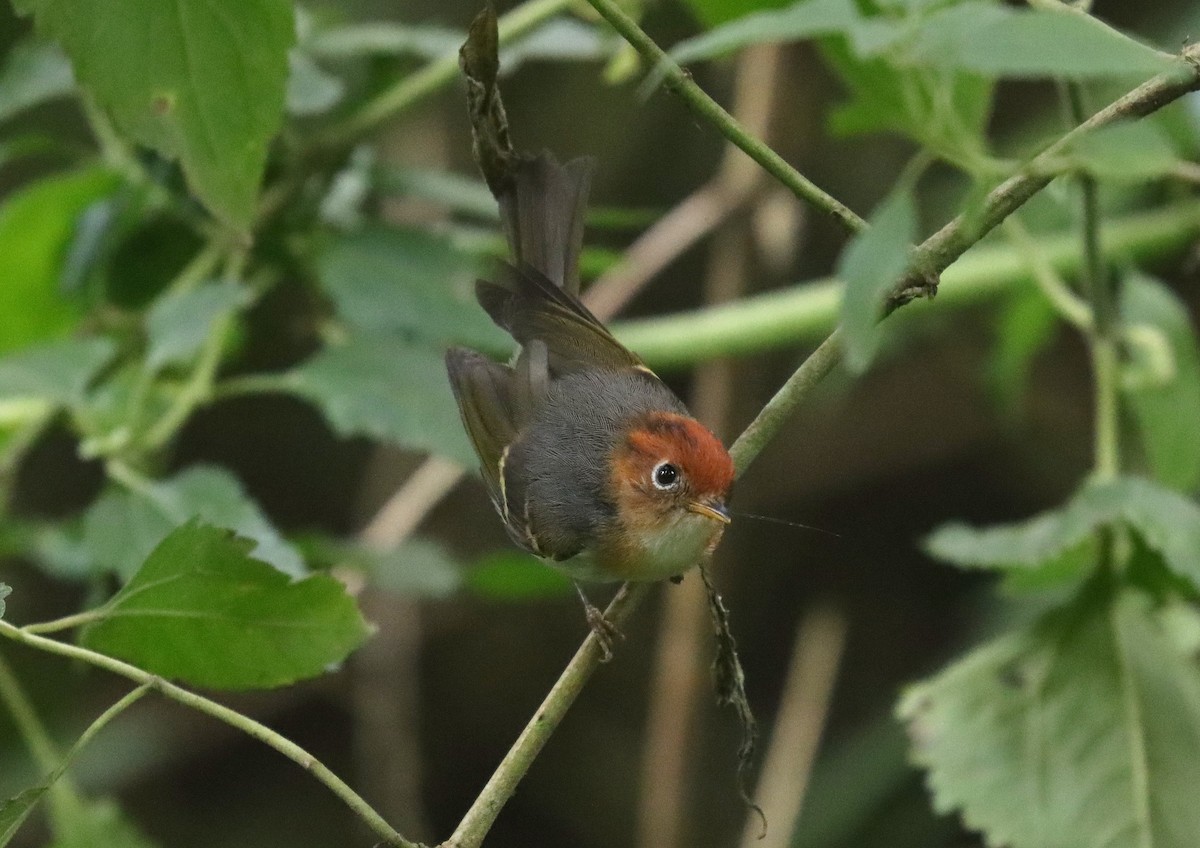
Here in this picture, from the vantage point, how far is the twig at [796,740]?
3.00 metres

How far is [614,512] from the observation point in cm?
194

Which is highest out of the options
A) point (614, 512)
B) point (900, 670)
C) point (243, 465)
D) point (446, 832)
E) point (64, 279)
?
point (64, 279)

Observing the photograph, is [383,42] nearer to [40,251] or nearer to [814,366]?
[40,251]

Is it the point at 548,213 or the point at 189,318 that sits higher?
the point at 548,213

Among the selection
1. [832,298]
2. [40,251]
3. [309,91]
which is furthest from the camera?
[832,298]

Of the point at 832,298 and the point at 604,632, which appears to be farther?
the point at 832,298

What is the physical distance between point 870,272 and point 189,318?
1.24 metres

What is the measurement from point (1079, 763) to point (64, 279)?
172 cm

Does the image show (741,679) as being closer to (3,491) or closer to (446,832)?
(3,491)

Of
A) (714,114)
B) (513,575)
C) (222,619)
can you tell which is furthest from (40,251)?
(714,114)

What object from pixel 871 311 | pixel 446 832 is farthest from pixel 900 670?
pixel 871 311

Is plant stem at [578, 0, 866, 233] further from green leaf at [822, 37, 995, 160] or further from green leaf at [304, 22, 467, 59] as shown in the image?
green leaf at [304, 22, 467, 59]

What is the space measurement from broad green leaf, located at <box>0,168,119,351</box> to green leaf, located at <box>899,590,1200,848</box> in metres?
1.53

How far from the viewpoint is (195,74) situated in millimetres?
1261
